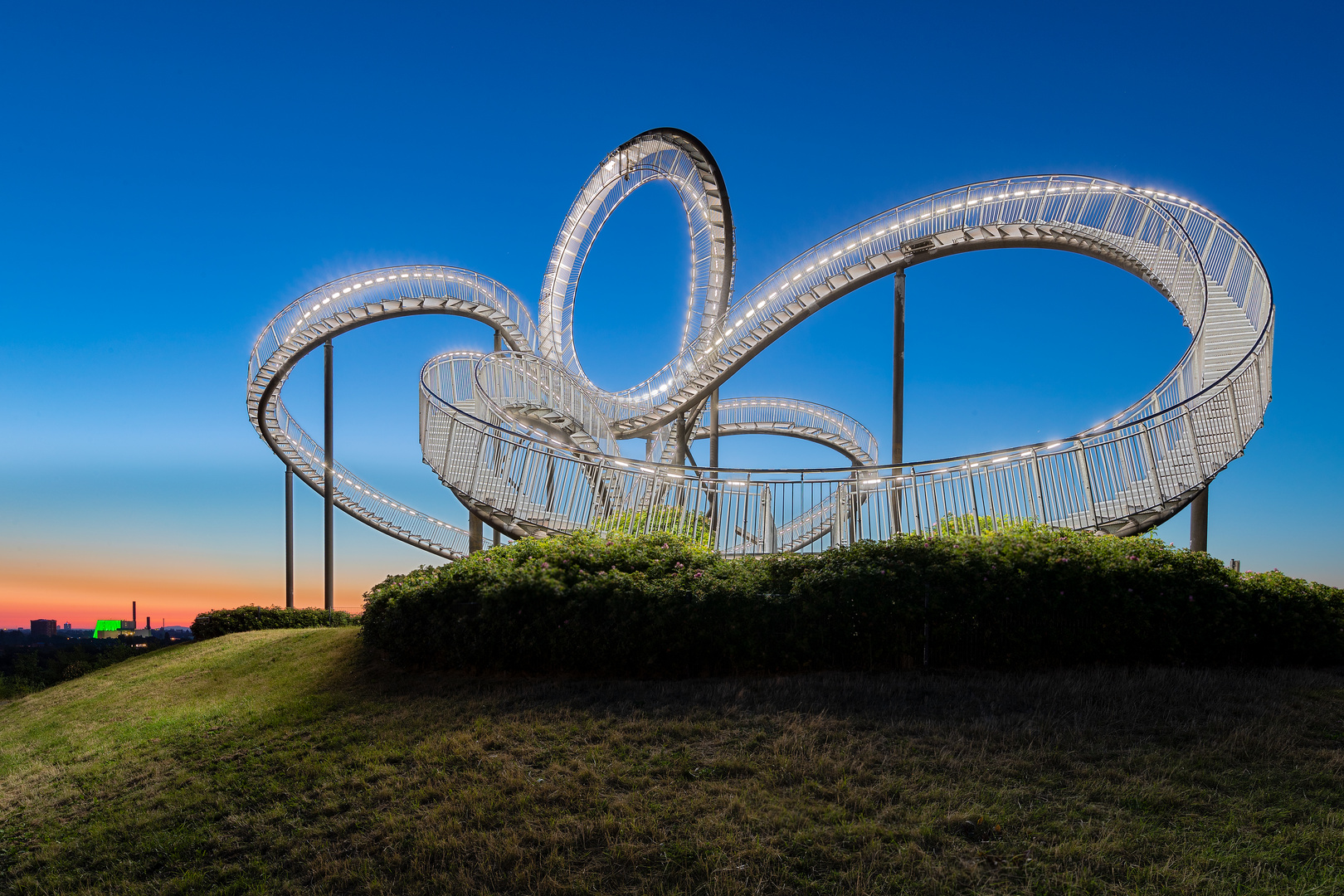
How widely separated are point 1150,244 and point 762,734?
14008mm

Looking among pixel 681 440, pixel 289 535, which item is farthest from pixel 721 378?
pixel 289 535

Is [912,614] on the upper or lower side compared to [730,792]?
upper

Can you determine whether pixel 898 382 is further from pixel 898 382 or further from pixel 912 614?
pixel 912 614

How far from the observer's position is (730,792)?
586 cm

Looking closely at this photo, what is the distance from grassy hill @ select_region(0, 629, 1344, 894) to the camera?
5043mm

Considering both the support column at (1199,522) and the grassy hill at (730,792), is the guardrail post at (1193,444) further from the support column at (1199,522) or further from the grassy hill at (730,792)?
the grassy hill at (730,792)

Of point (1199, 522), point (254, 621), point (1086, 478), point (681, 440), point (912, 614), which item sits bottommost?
point (254, 621)

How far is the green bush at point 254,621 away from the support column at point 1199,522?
54.5 feet

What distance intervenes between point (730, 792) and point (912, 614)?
3505 millimetres

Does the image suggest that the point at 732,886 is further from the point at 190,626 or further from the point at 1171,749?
the point at 190,626

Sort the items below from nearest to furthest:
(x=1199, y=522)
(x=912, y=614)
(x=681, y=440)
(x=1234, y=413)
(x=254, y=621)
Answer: (x=912, y=614)
(x=1234, y=413)
(x=1199, y=522)
(x=254, y=621)
(x=681, y=440)

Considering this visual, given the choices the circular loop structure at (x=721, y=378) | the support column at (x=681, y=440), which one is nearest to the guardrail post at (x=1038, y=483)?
the circular loop structure at (x=721, y=378)

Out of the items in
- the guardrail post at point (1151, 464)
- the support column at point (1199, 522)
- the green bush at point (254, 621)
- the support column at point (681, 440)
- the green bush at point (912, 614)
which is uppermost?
the support column at point (681, 440)

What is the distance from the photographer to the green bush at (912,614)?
8.73 meters
